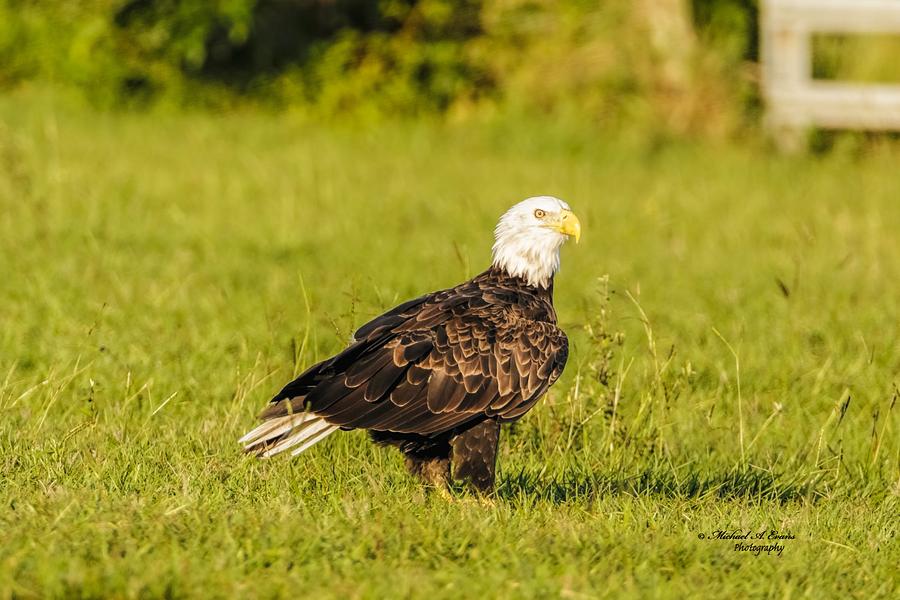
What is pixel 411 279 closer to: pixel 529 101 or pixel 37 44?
pixel 529 101

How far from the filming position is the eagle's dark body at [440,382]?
→ 5.87 m

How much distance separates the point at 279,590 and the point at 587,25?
39.6 feet

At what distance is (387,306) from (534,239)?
168 centimetres

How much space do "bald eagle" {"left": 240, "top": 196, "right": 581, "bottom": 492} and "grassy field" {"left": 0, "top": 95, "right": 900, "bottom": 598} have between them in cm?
20

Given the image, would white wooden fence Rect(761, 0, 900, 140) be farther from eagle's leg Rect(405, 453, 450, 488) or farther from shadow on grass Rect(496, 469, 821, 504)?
eagle's leg Rect(405, 453, 450, 488)

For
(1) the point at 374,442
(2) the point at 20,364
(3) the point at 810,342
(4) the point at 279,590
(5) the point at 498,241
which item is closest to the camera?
(4) the point at 279,590

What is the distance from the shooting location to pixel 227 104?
1602cm

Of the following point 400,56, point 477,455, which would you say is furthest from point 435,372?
point 400,56

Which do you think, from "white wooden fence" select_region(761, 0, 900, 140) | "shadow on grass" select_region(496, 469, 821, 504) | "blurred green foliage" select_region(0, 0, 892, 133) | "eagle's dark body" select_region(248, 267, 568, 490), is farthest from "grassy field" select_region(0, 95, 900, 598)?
"blurred green foliage" select_region(0, 0, 892, 133)

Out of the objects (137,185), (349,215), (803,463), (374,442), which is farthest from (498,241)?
(137,185)

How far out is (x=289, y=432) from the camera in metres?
5.92

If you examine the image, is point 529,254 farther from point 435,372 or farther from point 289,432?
point 289,432

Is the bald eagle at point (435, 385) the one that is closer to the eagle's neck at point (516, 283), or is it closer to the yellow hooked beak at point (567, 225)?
the eagle's neck at point (516, 283)

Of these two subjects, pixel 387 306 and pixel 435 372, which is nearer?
pixel 435 372
